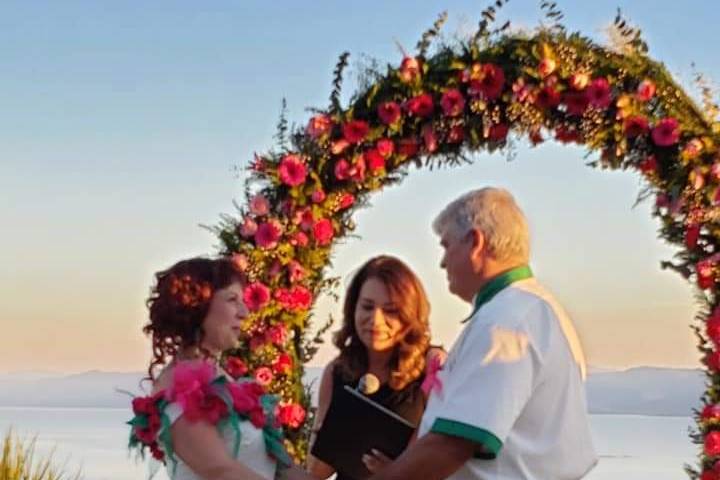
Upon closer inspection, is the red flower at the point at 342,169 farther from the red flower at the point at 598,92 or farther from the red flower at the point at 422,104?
the red flower at the point at 598,92

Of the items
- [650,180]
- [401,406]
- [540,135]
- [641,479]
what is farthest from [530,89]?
[641,479]

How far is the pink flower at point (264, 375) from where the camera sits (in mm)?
5871

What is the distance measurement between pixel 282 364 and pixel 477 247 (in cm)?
278

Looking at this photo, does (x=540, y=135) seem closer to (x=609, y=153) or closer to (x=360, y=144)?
(x=609, y=153)

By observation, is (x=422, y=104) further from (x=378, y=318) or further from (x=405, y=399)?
(x=405, y=399)

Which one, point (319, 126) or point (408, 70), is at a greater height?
point (408, 70)

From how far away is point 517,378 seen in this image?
3.15 meters

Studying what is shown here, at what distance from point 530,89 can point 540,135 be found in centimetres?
26

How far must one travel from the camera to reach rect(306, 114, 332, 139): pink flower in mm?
5984

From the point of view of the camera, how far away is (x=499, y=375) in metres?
3.14

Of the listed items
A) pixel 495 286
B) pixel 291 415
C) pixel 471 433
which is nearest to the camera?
pixel 471 433

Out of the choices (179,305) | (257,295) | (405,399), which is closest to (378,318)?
(405,399)

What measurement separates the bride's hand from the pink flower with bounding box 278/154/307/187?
2214 mm

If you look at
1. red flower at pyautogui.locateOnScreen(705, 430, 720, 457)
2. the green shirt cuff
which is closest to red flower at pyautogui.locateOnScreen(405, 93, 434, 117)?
red flower at pyautogui.locateOnScreen(705, 430, 720, 457)
